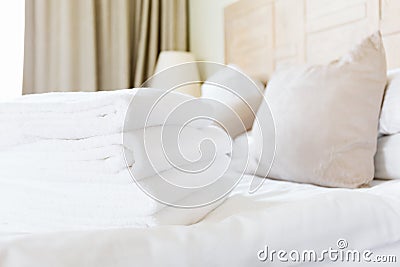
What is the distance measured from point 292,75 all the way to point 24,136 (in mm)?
969

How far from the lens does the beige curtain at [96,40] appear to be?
260 cm

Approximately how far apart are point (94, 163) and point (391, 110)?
922 millimetres

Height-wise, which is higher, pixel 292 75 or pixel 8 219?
pixel 292 75

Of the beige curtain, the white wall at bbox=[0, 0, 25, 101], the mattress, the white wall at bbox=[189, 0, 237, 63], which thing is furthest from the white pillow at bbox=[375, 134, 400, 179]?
the white wall at bbox=[0, 0, 25, 101]

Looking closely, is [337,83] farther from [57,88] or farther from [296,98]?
[57,88]

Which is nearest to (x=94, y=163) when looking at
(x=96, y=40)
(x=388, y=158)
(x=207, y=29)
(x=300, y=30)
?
(x=388, y=158)

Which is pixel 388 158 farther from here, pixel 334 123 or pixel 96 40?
pixel 96 40

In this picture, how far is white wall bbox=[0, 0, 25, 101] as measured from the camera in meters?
2.48

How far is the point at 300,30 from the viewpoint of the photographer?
6.78ft

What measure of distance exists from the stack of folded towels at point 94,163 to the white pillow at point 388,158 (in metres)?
0.71

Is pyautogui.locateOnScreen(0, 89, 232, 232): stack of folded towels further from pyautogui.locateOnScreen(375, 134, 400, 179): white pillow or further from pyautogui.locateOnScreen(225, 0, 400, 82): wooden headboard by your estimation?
pyautogui.locateOnScreen(225, 0, 400, 82): wooden headboard

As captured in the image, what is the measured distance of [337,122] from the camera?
46.7 inches

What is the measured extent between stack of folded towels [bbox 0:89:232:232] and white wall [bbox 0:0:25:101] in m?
2.00

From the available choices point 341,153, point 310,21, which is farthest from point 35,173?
point 310,21
